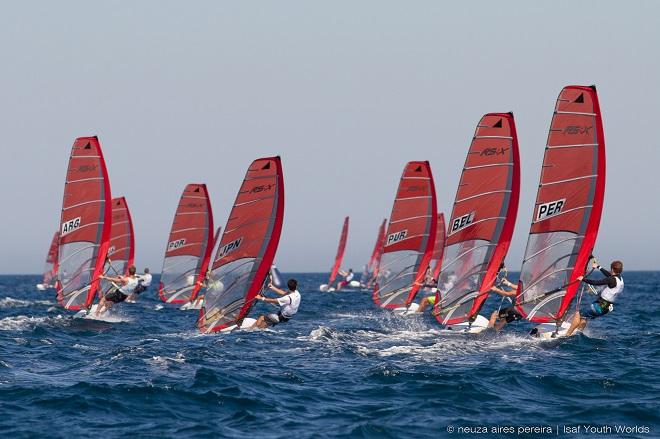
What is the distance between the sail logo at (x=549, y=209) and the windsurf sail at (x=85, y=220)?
1278cm

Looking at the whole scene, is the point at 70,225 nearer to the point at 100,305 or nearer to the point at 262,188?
the point at 100,305

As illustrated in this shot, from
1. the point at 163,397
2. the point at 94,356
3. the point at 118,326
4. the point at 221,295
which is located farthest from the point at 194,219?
the point at 163,397

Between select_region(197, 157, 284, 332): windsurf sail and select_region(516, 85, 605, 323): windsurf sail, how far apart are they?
20.7 ft

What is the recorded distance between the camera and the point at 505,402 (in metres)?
13.6

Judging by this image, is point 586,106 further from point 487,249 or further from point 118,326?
point 118,326

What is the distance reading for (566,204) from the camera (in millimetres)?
21047

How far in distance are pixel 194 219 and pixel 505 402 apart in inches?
1068

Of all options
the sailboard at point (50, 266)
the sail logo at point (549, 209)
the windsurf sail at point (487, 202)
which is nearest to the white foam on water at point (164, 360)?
the windsurf sail at point (487, 202)

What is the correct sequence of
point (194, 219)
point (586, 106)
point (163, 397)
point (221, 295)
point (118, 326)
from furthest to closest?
point (194, 219), point (118, 326), point (221, 295), point (586, 106), point (163, 397)

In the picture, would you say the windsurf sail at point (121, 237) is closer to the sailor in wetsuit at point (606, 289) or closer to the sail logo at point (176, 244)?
the sail logo at point (176, 244)

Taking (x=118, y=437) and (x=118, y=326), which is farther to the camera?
(x=118, y=326)

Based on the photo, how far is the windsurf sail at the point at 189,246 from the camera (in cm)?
3912

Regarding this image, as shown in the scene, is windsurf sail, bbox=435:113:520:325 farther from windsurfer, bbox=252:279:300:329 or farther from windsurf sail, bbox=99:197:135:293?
windsurf sail, bbox=99:197:135:293

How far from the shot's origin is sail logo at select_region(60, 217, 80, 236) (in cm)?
2747
